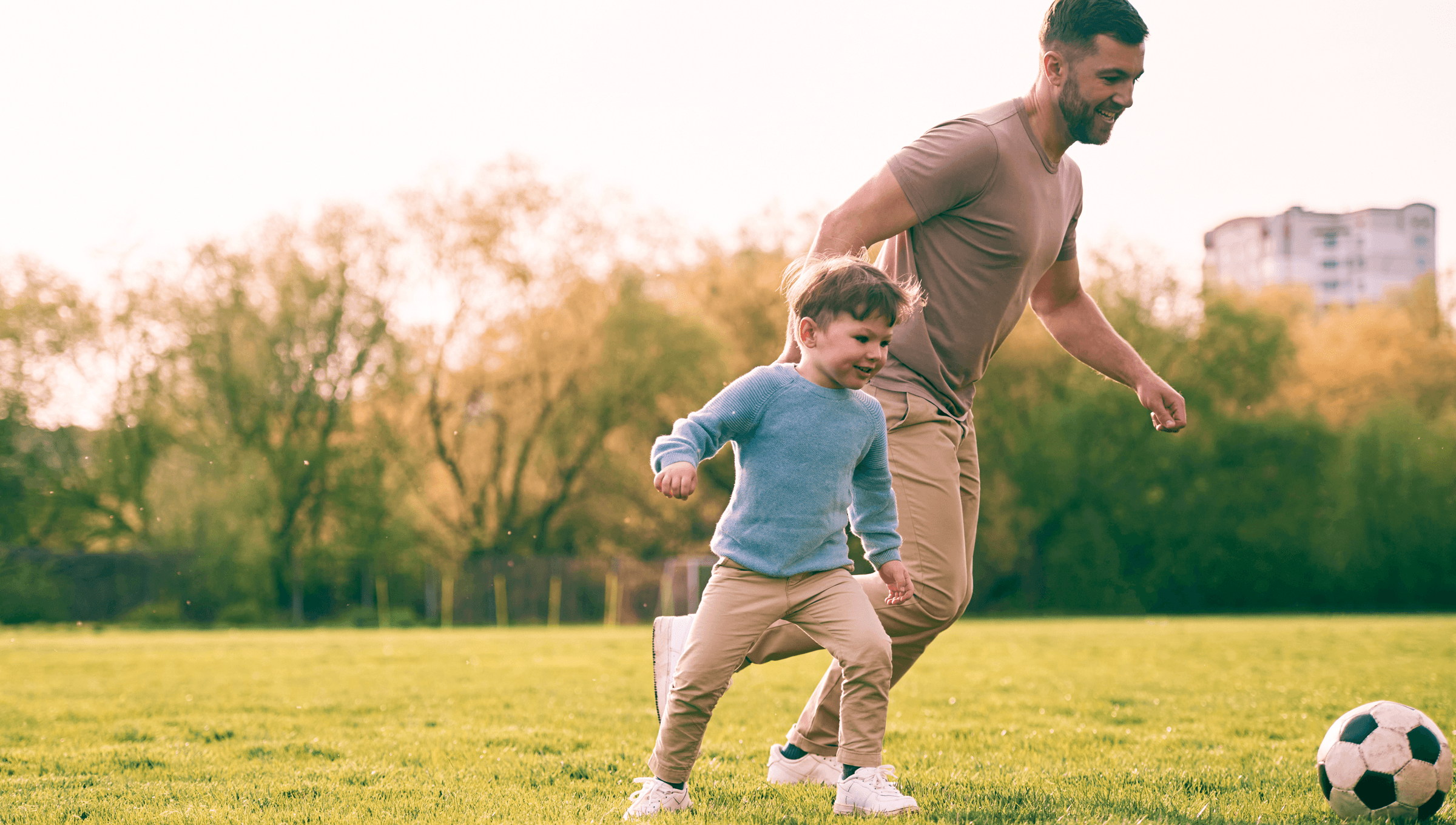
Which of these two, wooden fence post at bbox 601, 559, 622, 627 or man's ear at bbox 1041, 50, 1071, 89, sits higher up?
man's ear at bbox 1041, 50, 1071, 89

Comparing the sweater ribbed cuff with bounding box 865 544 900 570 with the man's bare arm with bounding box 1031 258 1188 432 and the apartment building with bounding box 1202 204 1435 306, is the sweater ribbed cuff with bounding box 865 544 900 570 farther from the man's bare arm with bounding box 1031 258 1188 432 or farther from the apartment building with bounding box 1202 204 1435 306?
the apartment building with bounding box 1202 204 1435 306

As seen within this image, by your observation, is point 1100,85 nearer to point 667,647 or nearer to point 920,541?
point 920,541

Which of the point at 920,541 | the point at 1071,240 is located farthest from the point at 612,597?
the point at 920,541

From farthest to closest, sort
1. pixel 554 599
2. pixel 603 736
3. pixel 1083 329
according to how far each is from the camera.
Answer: pixel 554 599, pixel 603 736, pixel 1083 329

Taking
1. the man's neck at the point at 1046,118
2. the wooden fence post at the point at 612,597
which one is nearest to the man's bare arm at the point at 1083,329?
the man's neck at the point at 1046,118

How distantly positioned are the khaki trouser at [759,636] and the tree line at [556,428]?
28540mm

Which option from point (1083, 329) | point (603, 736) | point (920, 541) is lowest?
point (603, 736)

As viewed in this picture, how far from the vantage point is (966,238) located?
382 centimetres

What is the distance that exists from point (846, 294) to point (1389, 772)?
205 centimetres

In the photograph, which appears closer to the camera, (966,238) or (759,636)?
(759,636)

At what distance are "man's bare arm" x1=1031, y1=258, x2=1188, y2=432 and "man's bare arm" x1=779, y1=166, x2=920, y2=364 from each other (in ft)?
3.17

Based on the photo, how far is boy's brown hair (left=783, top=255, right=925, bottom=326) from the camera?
327 centimetres

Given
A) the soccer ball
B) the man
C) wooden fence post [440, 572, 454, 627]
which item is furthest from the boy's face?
wooden fence post [440, 572, 454, 627]

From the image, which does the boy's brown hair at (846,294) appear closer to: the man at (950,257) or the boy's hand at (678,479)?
the man at (950,257)
